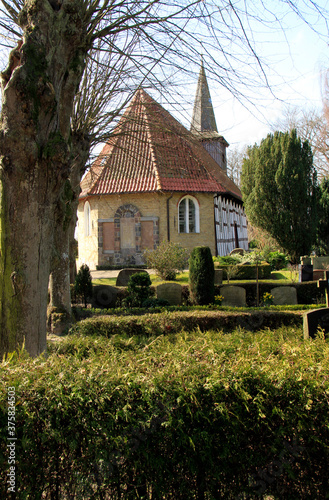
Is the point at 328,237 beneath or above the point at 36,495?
above

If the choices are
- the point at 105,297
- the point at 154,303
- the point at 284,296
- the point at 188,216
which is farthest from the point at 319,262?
the point at 105,297

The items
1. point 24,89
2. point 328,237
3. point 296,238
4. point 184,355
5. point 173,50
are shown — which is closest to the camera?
point 184,355

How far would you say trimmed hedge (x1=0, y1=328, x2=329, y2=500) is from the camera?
8.09ft

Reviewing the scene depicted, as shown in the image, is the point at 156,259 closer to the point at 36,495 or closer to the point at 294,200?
the point at 294,200

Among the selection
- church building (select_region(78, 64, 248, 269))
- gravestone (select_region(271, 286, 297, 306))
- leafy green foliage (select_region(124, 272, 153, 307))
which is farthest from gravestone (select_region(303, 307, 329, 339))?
church building (select_region(78, 64, 248, 269))

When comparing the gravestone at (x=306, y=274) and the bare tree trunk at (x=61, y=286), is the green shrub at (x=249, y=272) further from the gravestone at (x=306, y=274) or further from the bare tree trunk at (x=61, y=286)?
the bare tree trunk at (x=61, y=286)

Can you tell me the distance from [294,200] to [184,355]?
67.9 feet

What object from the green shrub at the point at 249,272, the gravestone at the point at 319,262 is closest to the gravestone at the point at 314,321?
the green shrub at the point at 249,272

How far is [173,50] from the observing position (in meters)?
5.32

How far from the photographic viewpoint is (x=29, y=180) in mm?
4105

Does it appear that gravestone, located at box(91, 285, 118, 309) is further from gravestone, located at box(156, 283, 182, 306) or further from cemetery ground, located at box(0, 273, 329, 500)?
cemetery ground, located at box(0, 273, 329, 500)

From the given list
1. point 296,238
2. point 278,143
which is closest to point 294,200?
point 296,238

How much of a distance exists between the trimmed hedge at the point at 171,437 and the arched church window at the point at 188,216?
2029 centimetres

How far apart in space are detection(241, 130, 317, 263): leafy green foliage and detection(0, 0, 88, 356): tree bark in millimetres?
19423
